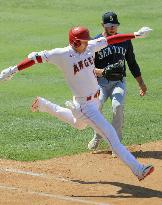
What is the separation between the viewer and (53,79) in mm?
17750

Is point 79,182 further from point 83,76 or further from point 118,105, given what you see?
point 118,105

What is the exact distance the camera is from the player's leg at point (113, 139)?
873cm

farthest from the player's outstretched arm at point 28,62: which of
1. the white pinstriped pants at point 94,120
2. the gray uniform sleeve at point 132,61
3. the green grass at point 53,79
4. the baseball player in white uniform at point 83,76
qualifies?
the gray uniform sleeve at point 132,61

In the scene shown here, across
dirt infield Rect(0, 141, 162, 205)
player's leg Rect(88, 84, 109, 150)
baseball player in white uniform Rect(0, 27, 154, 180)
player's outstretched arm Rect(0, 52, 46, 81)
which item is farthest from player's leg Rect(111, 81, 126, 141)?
player's outstretched arm Rect(0, 52, 46, 81)

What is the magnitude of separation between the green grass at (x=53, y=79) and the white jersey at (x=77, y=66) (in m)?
1.99

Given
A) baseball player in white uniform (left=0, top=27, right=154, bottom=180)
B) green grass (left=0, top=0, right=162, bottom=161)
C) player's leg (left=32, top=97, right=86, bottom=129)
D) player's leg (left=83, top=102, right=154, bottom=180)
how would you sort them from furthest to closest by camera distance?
green grass (left=0, top=0, right=162, bottom=161), player's leg (left=32, top=97, right=86, bottom=129), baseball player in white uniform (left=0, top=27, right=154, bottom=180), player's leg (left=83, top=102, right=154, bottom=180)

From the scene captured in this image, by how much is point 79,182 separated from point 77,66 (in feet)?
5.29

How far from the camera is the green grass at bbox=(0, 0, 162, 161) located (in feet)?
38.7

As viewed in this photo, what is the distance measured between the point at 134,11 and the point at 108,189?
19753 millimetres

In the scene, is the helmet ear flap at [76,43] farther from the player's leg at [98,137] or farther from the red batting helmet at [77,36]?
the player's leg at [98,137]

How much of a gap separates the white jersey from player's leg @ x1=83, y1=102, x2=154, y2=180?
11.4 inches

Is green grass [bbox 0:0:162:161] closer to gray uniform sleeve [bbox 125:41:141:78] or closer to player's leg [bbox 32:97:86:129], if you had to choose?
player's leg [bbox 32:97:86:129]

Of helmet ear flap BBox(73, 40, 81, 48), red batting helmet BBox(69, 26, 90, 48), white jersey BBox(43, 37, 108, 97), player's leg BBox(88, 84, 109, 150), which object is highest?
red batting helmet BBox(69, 26, 90, 48)

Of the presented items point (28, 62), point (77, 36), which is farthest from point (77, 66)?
point (28, 62)
